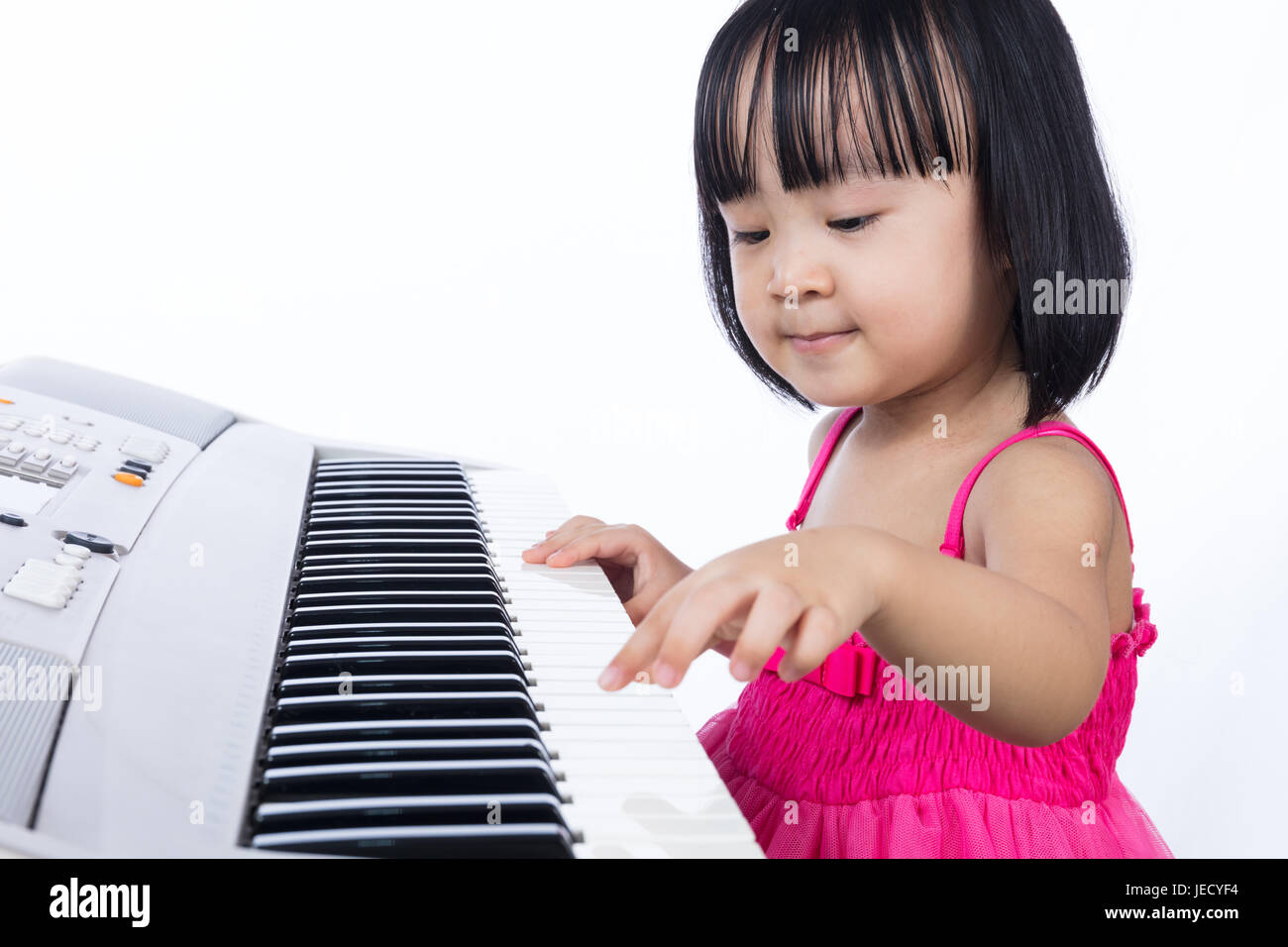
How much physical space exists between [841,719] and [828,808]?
0.29 feet

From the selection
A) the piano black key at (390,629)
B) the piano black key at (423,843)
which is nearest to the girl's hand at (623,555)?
the piano black key at (390,629)

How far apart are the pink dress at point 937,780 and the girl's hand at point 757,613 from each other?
0.45 meters

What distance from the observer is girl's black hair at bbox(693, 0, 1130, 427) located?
105cm

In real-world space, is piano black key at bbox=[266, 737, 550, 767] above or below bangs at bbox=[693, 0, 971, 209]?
below

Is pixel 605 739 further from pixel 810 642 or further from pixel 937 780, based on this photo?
pixel 937 780

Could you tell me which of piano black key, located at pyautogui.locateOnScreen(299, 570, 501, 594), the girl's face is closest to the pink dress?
the girl's face

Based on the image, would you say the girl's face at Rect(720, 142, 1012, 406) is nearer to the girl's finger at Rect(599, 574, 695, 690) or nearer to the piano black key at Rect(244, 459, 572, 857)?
the piano black key at Rect(244, 459, 572, 857)

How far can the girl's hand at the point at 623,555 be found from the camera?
124 centimetres

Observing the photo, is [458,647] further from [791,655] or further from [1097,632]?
[1097,632]

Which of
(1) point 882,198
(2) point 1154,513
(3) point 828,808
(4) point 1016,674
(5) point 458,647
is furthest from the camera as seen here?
(2) point 1154,513

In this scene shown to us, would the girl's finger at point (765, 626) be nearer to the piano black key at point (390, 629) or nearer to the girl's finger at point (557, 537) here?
the piano black key at point (390, 629)
